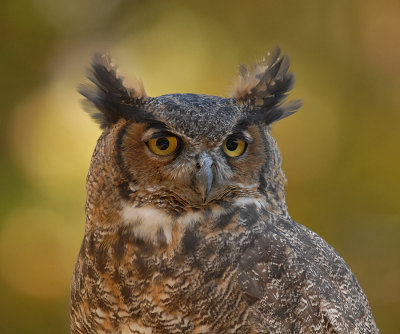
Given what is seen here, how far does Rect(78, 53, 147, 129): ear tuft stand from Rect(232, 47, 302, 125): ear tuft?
0.35 metres

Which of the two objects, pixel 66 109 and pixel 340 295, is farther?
pixel 66 109

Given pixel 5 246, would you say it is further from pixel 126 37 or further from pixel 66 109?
pixel 126 37

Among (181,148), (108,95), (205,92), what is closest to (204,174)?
(181,148)

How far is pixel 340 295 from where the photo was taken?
1.95 meters

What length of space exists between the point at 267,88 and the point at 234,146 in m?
0.31

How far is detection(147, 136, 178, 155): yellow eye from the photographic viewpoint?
182 cm

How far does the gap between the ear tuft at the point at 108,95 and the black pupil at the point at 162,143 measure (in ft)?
0.43

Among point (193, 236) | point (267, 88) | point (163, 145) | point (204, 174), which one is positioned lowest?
point (193, 236)

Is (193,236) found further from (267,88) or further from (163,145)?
(267,88)

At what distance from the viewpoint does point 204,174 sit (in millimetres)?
1739

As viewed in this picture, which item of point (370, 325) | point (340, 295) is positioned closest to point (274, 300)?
point (340, 295)

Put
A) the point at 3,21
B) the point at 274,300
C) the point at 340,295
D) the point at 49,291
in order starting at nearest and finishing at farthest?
the point at 274,300 < the point at 340,295 < the point at 49,291 < the point at 3,21

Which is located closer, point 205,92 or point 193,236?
point 193,236

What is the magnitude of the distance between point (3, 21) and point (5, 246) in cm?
202
